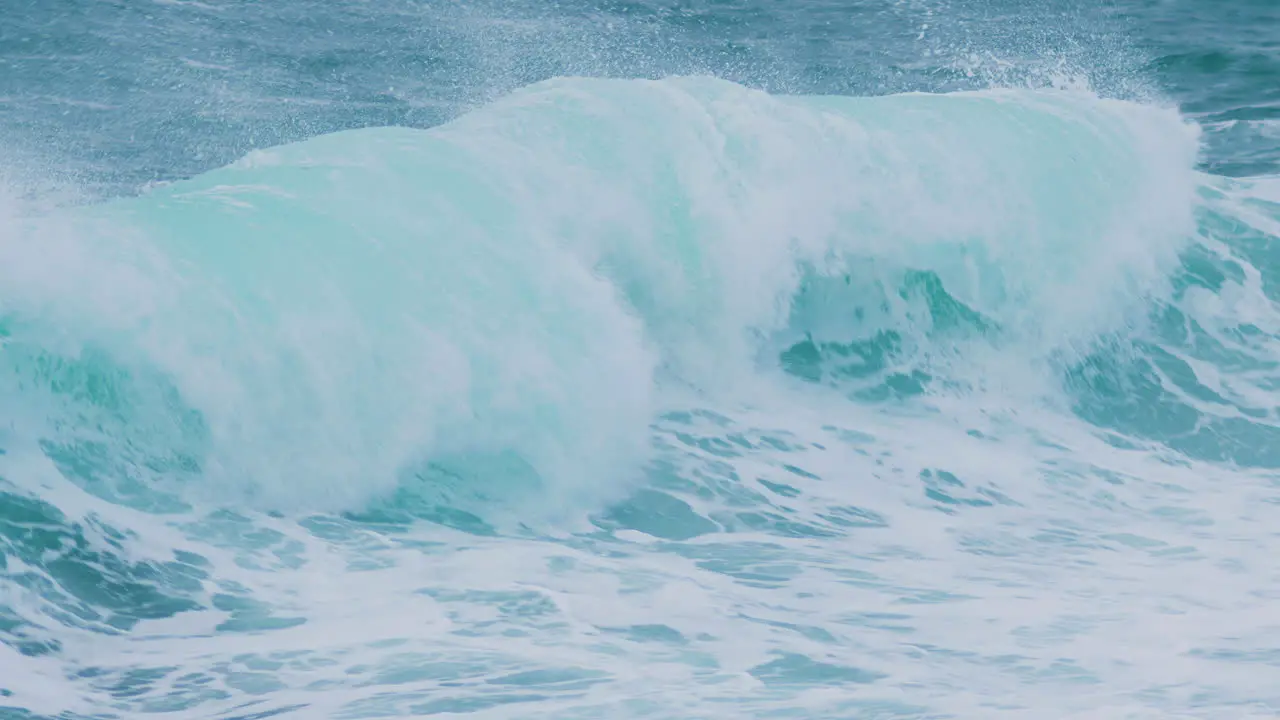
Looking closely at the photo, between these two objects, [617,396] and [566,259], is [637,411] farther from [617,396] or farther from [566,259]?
[566,259]

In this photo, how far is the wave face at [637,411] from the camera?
25.8 ft

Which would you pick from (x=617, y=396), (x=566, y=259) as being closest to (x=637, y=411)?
(x=617, y=396)

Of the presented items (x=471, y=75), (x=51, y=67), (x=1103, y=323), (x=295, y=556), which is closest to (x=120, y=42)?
(x=51, y=67)

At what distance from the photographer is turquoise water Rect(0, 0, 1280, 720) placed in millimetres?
7824

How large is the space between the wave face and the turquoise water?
0.11 ft

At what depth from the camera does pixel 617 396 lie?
34.4 feet

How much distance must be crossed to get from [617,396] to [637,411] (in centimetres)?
18

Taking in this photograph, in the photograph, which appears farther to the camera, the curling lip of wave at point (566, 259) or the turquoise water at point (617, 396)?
the curling lip of wave at point (566, 259)

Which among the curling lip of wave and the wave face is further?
the curling lip of wave

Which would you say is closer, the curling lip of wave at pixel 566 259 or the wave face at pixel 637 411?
the wave face at pixel 637 411

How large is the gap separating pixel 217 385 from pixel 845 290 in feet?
16.1

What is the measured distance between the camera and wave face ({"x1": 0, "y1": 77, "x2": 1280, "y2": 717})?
25.8 ft

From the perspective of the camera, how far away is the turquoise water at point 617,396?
25.7 ft

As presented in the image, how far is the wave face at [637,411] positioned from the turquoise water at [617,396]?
3 cm
